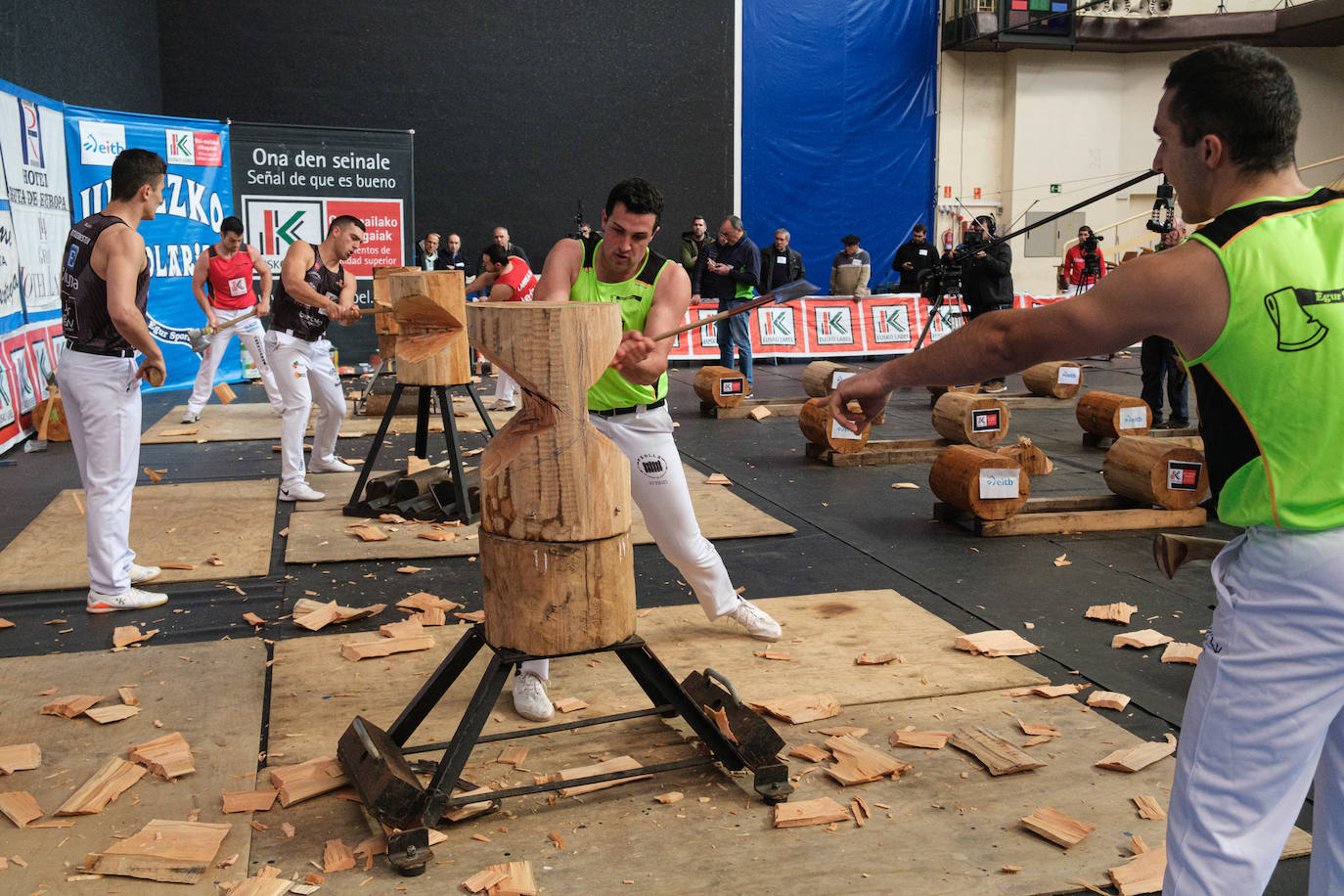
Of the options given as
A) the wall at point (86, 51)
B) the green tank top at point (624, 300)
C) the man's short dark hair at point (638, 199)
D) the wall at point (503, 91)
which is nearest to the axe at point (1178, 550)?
the green tank top at point (624, 300)

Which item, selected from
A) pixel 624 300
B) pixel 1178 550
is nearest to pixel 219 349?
pixel 624 300

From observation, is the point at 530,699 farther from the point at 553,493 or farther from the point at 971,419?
the point at 971,419

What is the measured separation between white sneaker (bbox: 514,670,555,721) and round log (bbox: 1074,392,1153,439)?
711 centimetres

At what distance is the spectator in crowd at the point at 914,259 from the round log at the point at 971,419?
9038 mm

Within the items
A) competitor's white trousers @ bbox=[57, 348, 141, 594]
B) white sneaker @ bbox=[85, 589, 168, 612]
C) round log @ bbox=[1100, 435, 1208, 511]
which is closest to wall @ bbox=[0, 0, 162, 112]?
competitor's white trousers @ bbox=[57, 348, 141, 594]

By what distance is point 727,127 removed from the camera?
21.3m

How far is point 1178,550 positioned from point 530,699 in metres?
2.29

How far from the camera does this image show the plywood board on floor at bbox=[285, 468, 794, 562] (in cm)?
639

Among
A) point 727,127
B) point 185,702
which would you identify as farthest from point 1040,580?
point 727,127

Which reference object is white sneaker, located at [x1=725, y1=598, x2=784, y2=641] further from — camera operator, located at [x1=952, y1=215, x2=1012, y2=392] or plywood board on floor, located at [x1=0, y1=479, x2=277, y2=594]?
camera operator, located at [x1=952, y1=215, x2=1012, y2=392]

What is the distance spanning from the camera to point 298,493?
7707 millimetres

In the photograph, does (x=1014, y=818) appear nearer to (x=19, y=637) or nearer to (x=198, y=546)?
(x=19, y=637)

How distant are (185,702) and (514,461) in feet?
6.90

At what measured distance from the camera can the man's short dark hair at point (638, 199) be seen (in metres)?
4.27
